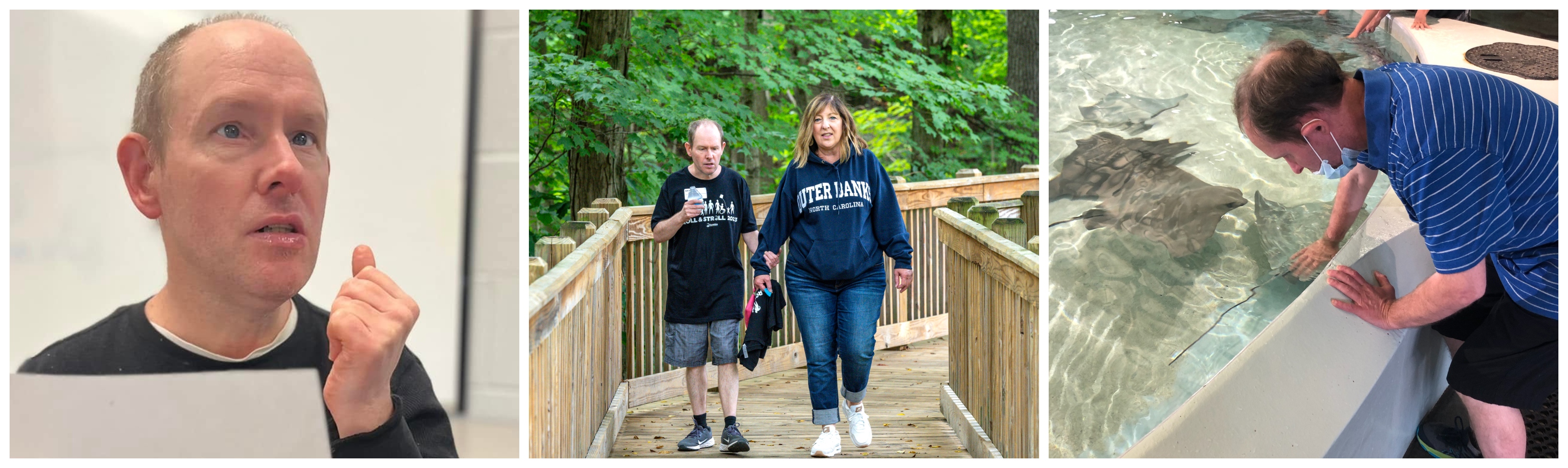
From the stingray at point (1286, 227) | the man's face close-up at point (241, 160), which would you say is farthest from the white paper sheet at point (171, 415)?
the stingray at point (1286, 227)

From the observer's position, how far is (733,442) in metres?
3.61

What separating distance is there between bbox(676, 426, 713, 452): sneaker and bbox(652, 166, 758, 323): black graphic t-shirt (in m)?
0.41

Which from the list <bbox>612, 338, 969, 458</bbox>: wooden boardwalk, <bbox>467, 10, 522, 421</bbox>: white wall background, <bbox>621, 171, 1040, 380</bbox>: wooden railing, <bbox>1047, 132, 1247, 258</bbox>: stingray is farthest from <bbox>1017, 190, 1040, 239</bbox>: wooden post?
<bbox>467, 10, 522, 421</bbox>: white wall background

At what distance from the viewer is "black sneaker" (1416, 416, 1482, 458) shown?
280cm

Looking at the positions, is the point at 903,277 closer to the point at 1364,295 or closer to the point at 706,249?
the point at 706,249

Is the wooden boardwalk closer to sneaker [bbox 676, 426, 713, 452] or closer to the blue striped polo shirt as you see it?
sneaker [bbox 676, 426, 713, 452]

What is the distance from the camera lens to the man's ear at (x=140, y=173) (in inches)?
91.6

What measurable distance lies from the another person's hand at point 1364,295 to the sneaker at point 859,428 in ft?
5.16

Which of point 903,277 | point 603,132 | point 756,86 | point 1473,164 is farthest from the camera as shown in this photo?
point 756,86

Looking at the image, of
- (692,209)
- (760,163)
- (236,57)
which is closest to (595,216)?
(692,209)

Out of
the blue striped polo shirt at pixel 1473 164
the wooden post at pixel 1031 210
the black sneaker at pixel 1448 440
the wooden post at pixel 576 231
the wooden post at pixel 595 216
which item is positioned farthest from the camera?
the wooden post at pixel 1031 210

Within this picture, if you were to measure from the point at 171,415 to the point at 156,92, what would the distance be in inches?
30.5

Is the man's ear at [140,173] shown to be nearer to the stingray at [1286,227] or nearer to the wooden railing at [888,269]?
the wooden railing at [888,269]
